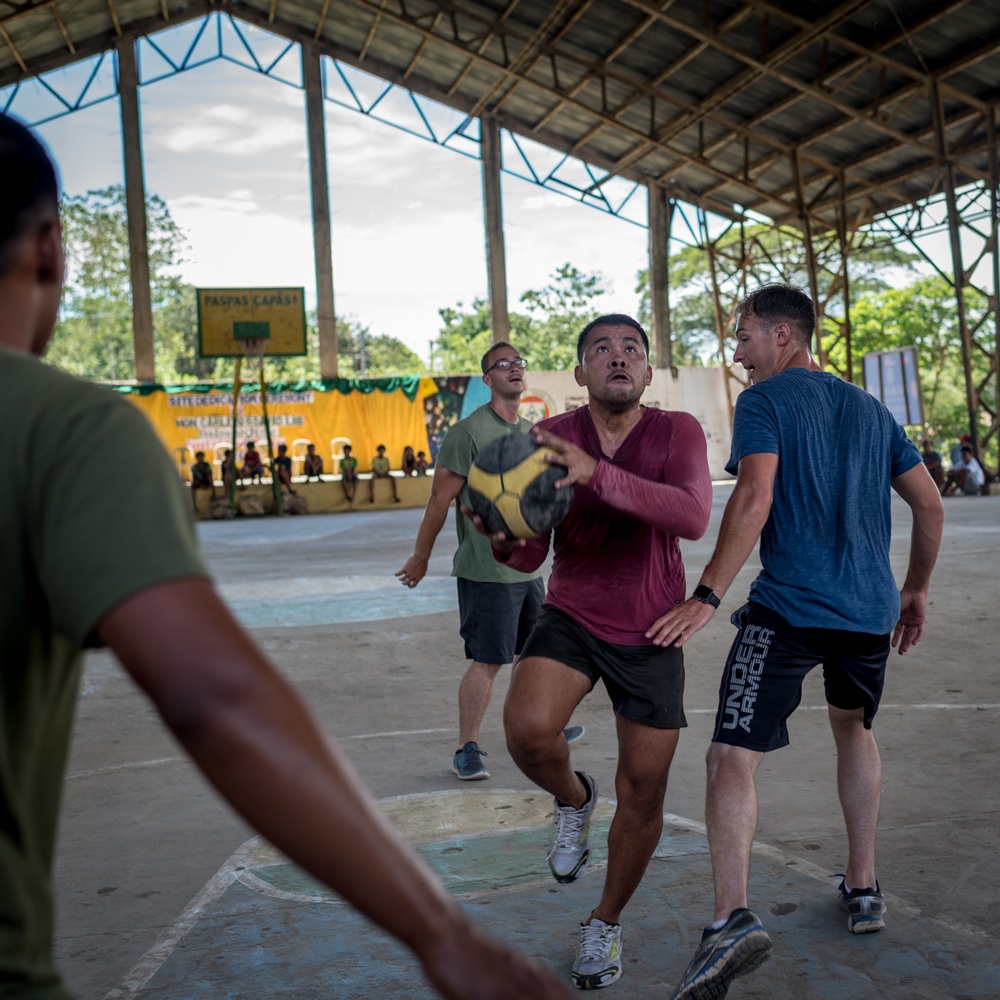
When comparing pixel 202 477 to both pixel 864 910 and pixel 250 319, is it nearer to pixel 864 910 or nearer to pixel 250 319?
pixel 250 319

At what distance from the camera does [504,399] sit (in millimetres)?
5922

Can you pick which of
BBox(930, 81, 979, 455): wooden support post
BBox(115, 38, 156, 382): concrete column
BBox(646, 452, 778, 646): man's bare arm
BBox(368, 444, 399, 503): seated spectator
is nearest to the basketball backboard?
A: BBox(115, 38, 156, 382): concrete column

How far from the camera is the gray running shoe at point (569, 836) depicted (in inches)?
152

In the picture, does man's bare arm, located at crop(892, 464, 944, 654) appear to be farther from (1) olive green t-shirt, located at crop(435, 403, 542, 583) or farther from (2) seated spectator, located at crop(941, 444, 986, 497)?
(2) seated spectator, located at crop(941, 444, 986, 497)

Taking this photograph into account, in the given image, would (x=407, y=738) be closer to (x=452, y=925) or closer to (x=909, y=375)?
(x=452, y=925)

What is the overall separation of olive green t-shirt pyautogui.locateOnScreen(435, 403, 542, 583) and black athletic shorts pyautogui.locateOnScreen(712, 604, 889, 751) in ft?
6.72

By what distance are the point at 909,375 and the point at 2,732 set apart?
24994 millimetres

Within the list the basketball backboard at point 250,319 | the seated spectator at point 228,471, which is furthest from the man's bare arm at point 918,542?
the basketball backboard at point 250,319

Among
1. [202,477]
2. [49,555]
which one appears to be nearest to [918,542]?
[49,555]

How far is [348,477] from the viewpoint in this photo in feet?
90.9

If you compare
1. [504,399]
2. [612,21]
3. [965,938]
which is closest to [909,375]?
[612,21]

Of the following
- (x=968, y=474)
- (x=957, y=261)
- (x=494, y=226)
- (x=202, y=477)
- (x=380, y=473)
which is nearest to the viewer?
(x=957, y=261)

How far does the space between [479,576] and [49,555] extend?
466 centimetres

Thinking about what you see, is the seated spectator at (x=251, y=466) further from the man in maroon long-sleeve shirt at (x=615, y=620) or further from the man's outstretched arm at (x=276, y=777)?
the man's outstretched arm at (x=276, y=777)
